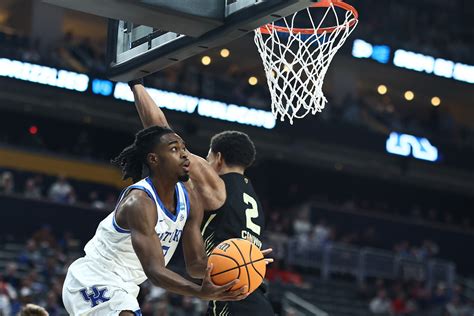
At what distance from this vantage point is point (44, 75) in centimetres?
2453

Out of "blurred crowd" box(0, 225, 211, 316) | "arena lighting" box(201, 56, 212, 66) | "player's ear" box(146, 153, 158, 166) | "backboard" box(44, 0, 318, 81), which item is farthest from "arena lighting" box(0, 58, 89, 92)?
"player's ear" box(146, 153, 158, 166)

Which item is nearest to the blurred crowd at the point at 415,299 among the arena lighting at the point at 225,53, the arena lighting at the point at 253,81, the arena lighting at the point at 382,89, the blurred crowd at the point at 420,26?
the arena lighting at the point at 253,81

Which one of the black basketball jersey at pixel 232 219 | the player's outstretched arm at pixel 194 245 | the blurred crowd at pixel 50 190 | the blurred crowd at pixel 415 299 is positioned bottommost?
the player's outstretched arm at pixel 194 245

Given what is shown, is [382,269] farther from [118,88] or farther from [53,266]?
[53,266]

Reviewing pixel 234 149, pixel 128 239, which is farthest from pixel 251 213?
pixel 128 239

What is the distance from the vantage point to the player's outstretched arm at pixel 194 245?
711cm

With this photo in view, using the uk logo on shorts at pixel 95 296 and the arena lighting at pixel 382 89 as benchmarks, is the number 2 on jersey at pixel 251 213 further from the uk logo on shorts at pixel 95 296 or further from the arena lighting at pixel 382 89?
the arena lighting at pixel 382 89

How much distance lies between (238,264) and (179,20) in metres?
1.73

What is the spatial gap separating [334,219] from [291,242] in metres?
5.42

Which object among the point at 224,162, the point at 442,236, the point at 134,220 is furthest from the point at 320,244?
the point at 134,220

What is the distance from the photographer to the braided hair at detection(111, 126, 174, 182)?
7129 mm

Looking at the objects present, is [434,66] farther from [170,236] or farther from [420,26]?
[170,236]

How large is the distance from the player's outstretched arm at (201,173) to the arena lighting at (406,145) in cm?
2076

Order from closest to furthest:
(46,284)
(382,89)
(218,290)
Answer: (218,290) < (46,284) < (382,89)
